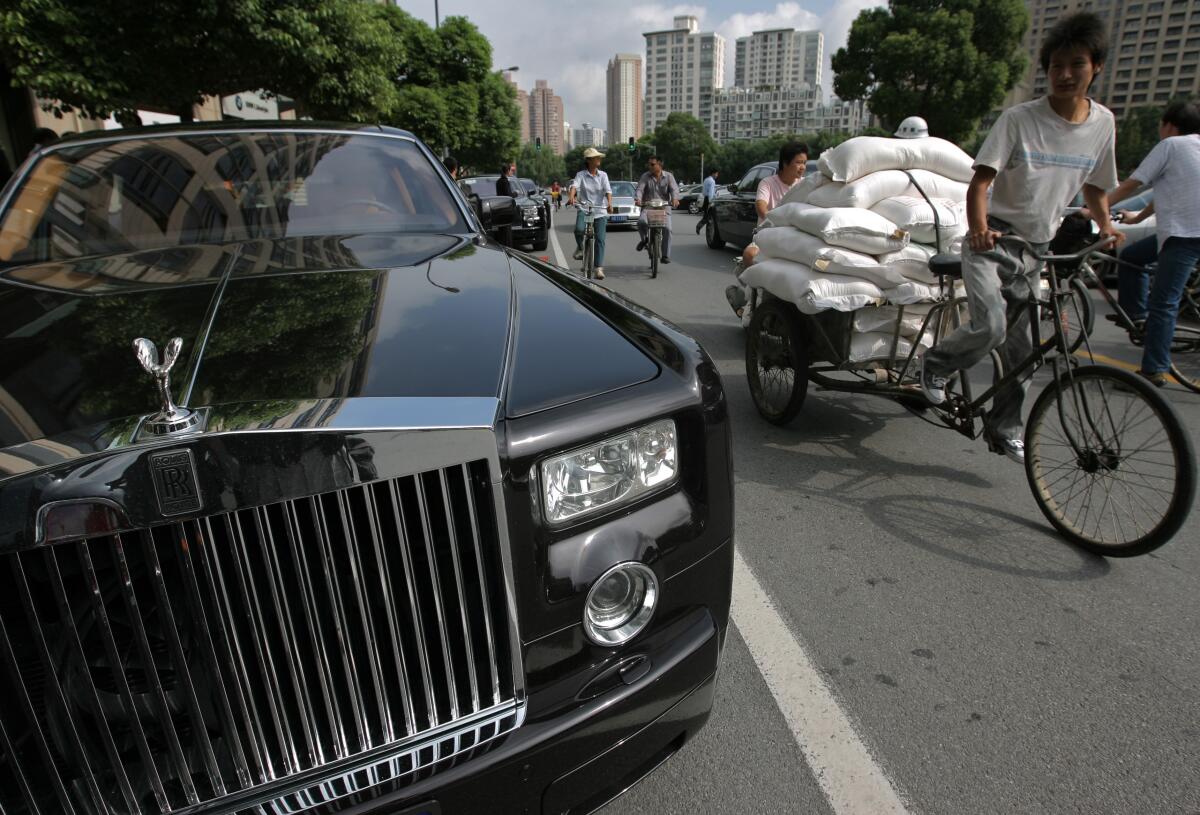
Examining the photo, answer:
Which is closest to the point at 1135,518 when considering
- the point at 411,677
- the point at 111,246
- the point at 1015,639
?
the point at 1015,639

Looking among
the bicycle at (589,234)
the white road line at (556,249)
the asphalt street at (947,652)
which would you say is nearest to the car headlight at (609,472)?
the asphalt street at (947,652)

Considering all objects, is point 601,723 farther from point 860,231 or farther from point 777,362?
point 777,362

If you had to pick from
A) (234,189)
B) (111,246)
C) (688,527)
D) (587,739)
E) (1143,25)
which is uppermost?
(1143,25)

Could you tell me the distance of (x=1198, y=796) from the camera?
1.85 m

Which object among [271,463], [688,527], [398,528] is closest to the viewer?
[271,463]

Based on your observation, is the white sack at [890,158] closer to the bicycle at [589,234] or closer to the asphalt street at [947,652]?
the asphalt street at [947,652]

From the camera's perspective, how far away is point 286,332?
155 centimetres

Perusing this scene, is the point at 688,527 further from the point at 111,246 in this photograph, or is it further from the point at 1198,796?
the point at 111,246

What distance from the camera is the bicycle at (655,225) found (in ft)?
37.0

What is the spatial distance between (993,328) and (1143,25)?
6360 inches

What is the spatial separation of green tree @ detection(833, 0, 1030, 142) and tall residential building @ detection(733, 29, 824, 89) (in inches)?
6297

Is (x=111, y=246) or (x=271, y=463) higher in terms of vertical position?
(x=111, y=246)

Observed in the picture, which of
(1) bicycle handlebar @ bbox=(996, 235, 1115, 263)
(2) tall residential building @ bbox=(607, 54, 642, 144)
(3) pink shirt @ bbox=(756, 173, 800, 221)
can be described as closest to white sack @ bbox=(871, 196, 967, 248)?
(1) bicycle handlebar @ bbox=(996, 235, 1115, 263)

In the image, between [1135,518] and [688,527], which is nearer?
[688,527]
